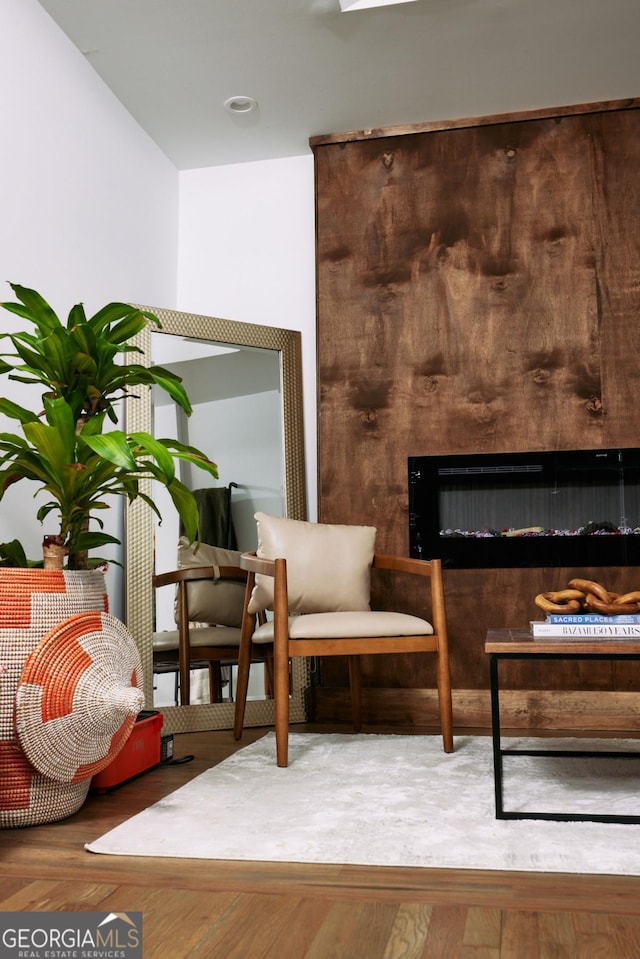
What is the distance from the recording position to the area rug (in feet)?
5.84

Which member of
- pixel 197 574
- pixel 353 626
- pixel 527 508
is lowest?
pixel 353 626

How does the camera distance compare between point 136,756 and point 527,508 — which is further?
point 527,508

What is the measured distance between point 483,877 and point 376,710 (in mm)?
1906

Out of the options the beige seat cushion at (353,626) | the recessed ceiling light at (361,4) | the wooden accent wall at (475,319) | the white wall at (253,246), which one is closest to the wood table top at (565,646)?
the beige seat cushion at (353,626)

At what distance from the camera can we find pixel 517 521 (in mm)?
3588

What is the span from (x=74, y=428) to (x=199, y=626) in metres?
1.47

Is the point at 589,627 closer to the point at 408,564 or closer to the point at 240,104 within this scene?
the point at 408,564

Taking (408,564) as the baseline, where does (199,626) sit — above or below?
below

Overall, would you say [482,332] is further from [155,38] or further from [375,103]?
[155,38]

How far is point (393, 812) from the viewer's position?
2111 mm

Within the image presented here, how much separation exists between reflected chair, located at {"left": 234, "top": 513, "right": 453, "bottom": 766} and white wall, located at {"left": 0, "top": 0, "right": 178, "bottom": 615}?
0.72 m

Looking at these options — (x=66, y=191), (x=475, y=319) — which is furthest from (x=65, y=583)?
(x=475, y=319)

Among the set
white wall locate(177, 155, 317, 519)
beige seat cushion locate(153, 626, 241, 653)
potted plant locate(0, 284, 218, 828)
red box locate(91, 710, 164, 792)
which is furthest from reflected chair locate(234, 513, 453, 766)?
white wall locate(177, 155, 317, 519)

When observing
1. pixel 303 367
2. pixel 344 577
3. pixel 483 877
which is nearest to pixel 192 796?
pixel 483 877
